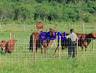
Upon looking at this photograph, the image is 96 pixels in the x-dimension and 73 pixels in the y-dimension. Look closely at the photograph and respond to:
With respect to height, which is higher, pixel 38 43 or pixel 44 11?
pixel 44 11

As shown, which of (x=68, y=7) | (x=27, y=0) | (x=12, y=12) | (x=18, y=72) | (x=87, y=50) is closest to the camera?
(x=18, y=72)

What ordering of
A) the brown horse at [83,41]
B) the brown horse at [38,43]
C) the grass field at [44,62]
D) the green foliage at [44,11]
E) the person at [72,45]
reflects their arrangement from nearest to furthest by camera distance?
the grass field at [44,62]
the brown horse at [38,43]
the person at [72,45]
the brown horse at [83,41]
the green foliage at [44,11]

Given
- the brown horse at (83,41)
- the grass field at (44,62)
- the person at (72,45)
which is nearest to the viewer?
the grass field at (44,62)

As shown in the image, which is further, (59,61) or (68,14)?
(68,14)

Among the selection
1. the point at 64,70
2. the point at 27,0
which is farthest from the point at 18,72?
the point at 27,0

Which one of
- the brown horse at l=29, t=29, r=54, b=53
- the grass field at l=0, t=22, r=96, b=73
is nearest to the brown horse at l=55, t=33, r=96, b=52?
the grass field at l=0, t=22, r=96, b=73

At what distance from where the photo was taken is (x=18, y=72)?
14516mm

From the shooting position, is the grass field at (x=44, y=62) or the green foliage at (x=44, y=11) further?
the green foliage at (x=44, y=11)

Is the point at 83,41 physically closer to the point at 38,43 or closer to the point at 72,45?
the point at 72,45

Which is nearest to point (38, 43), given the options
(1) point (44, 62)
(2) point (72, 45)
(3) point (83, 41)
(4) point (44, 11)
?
(2) point (72, 45)

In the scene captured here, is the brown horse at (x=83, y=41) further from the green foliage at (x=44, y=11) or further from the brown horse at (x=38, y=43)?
the green foliage at (x=44, y=11)

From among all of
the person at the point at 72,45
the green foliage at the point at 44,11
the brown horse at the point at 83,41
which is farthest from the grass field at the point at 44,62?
the green foliage at the point at 44,11

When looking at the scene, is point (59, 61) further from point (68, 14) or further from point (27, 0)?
point (27, 0)

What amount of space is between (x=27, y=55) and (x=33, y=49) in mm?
313
